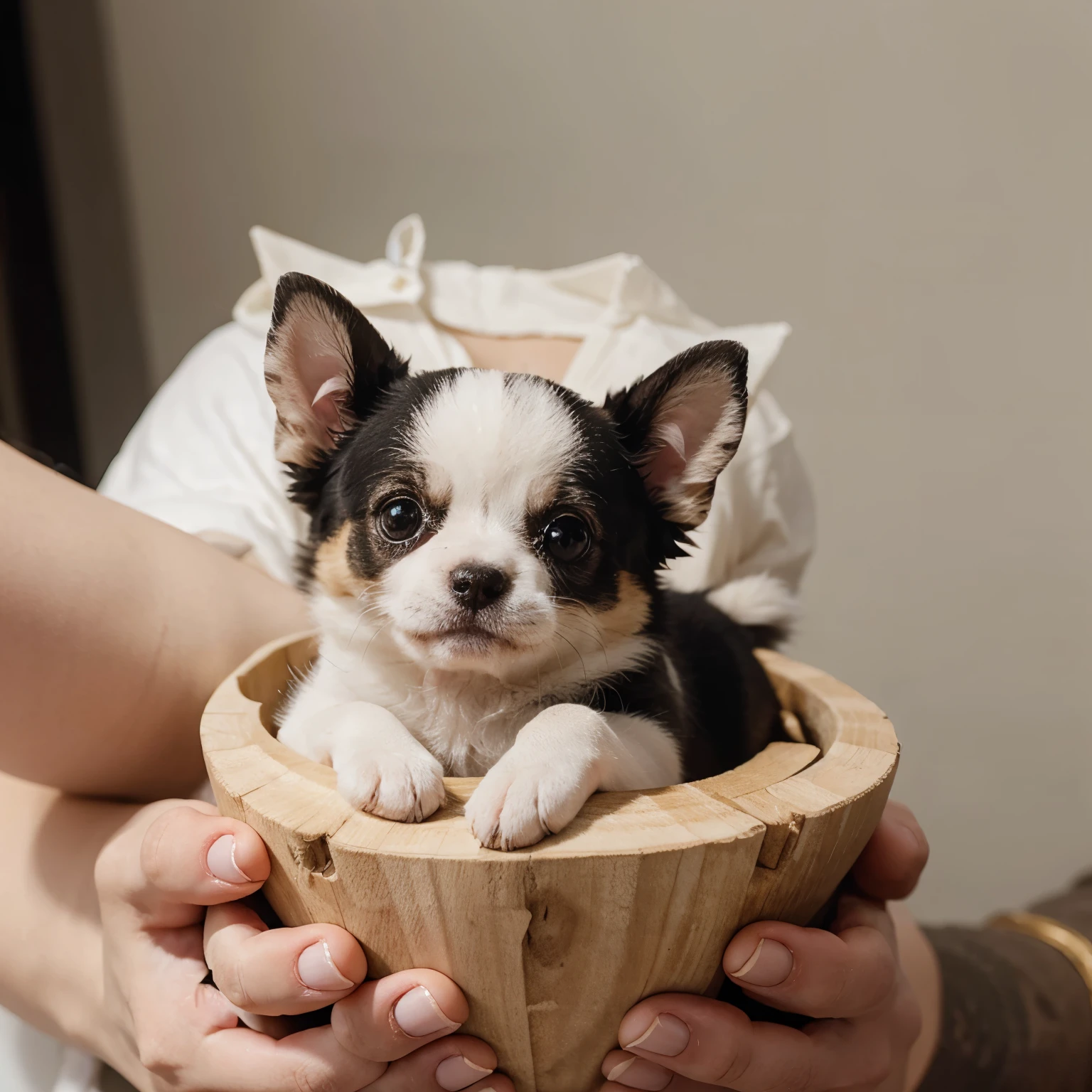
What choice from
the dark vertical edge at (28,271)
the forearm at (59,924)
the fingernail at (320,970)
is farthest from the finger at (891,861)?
the dark vertical edge at (28,271)

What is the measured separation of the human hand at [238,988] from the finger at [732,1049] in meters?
0.13

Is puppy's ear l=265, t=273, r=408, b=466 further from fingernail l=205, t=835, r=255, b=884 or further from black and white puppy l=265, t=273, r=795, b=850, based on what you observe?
fingernail l=205, t=835, r=255, b=884

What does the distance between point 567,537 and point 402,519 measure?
168 millimetres

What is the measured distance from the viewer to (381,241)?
220 cm

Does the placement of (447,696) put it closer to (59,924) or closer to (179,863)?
(179,863)

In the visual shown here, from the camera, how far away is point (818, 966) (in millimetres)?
772

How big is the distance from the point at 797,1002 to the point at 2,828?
0.98 m

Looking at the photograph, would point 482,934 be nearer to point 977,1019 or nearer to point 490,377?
point 490,377

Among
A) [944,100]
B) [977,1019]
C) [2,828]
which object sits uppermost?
[944,100]

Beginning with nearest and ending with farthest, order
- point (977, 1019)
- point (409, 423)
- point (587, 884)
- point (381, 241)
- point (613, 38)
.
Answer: point (587, 884) < point (409, 423) < point (977, 1019) < point (613, 38) < point (381, 241)

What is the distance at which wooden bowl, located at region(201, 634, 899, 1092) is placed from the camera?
2.17 feet

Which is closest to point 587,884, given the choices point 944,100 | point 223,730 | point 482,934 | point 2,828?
point 482,934

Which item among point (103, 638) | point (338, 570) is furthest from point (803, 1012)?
point (103, 638)

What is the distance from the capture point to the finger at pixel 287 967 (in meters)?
0.72
